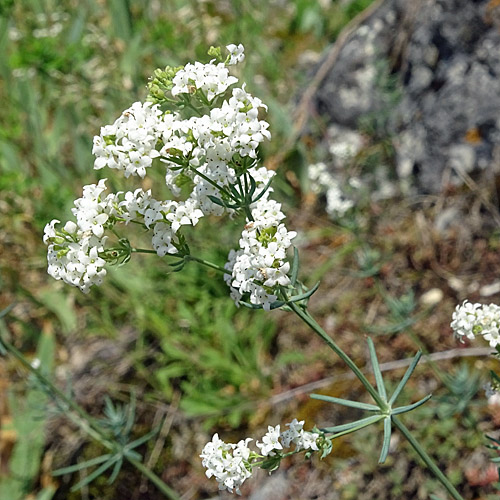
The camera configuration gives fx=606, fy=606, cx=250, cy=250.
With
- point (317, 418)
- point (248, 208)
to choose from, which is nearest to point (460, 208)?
point (317, 418)

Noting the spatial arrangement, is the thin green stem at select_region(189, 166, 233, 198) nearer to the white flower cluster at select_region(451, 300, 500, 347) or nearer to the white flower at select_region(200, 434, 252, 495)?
the white flower at select_region(200, 434, 252, 495)

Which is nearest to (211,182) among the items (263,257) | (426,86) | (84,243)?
(263,257)

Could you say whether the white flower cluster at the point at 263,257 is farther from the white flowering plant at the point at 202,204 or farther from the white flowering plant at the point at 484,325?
the white flowering plant at the point at 484,325

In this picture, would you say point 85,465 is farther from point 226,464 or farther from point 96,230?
point 96,230

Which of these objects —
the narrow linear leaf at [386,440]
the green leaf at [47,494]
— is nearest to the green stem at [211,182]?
the narrow linear leaf at [386,440]

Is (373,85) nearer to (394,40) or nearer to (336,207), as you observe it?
(394,40)
